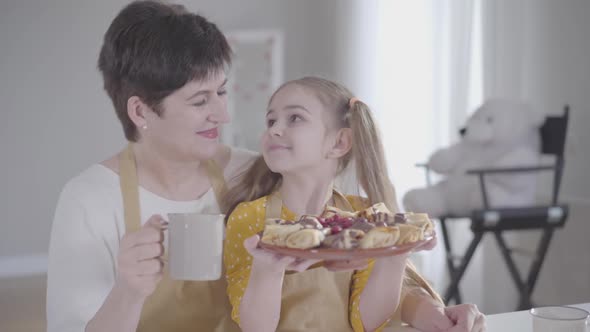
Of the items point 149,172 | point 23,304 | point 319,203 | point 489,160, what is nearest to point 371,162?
point 319,203

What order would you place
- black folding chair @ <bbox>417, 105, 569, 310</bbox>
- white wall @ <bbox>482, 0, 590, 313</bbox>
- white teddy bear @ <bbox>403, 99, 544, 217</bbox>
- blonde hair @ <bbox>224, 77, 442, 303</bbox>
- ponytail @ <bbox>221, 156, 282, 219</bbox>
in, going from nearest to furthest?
blonde hair @ <bbox>224, 77, 442, 303</bbox> → ponytail @ <bbox>221, 156, 282, 219</bbox> → black folding chair @ <bbox>417, 105, 569, 310</bbox> → white teddy bear @ <bbox>403, 99, 544, 217</bbox> → white wall @ <bbox>482, 0, 590, 313</bbox>

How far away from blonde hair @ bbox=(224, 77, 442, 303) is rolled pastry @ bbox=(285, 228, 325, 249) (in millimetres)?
455

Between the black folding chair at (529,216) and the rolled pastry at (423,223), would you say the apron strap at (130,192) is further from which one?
the black folding chair at (529,216)

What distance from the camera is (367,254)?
1146mm

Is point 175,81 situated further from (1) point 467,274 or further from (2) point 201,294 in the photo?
(1) point 467,274

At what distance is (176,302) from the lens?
5.43 feet

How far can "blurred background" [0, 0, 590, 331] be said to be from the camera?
3.86 metres

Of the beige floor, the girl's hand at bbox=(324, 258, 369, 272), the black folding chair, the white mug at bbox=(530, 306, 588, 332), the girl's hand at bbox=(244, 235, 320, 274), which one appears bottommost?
the beige floor

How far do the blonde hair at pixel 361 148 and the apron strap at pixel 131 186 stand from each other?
100 mm

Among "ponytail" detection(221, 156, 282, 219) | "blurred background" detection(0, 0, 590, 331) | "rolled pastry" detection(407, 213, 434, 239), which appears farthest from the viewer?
"blurred background" detection(0, 0, 590, 331)

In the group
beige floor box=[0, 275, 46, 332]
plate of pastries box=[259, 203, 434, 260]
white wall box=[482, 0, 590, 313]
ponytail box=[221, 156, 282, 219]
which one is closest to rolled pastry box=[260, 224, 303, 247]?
plate of pastries box=[259, 203, 434, 260]

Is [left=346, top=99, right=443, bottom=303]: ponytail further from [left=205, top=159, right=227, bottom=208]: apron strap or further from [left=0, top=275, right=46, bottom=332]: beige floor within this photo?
[left=0, top=275, right=46, bottom=332]: beige floor

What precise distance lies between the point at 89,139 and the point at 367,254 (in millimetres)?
4254

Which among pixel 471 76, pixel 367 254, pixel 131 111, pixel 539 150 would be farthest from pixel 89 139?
pixel 367 254
